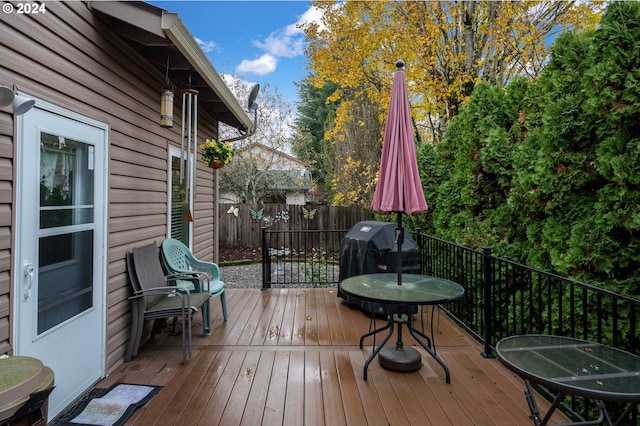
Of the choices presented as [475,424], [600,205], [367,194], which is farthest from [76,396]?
[367,194]

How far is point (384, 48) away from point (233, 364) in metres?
7.68

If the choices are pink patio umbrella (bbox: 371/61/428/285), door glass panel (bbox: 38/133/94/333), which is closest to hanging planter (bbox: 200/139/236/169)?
door glass panel (bbox: 38/133/94/333)

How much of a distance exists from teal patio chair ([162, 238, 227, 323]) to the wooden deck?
1.33 feet

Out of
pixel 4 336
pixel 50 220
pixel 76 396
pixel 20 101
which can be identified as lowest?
pixel 76 396

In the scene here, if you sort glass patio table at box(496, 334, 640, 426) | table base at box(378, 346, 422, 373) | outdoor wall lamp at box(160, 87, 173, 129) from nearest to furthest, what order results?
glass patio table at box(496, 334, 640, 426) → table base at box(378, 346, 422, 373) → outdoor wall lamp at box(160, 87, 173, 129)

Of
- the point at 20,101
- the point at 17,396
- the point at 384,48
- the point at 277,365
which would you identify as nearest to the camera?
the point at 17,396

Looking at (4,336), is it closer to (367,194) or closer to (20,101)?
(20,101)

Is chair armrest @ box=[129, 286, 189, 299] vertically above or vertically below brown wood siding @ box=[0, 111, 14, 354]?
below

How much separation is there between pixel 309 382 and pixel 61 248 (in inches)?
76.6

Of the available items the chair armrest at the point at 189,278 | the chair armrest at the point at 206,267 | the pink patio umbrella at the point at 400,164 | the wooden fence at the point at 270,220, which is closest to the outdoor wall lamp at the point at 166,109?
the chair armrest at the point at 189,278

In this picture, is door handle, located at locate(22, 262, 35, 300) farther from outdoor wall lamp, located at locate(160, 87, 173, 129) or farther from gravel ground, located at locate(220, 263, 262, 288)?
gravel ground, located at locate(220, 263, 262, 288)

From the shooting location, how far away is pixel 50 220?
89.3 inches

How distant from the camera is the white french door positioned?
2021 millimetres

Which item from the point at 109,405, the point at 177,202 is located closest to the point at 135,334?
the point at 109,405
